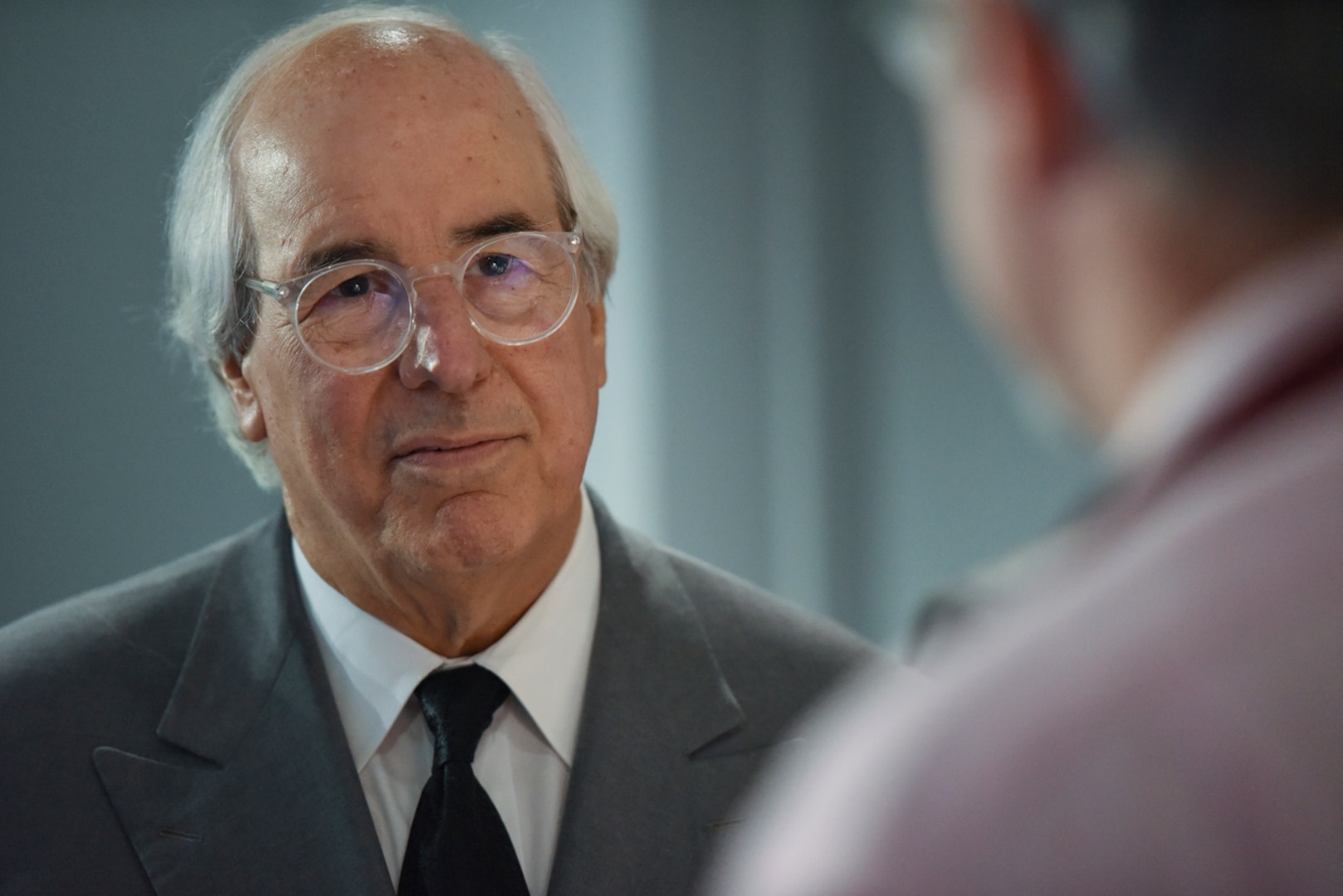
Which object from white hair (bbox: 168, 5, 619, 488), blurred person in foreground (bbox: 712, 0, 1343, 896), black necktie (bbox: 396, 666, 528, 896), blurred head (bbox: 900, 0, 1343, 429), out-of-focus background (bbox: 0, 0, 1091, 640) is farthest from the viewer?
out-of-focus background (bbox: 0, 0, 1091, 640)

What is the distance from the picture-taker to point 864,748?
509mm

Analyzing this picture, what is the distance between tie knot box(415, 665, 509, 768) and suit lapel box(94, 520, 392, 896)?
0.34 feet

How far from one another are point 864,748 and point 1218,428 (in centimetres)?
18

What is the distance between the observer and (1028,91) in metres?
0.67

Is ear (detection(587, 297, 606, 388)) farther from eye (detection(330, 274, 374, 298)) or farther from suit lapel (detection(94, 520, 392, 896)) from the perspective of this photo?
suit lapel (detection(94, 520, 392, 896))

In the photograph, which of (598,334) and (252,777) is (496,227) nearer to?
(598,334)

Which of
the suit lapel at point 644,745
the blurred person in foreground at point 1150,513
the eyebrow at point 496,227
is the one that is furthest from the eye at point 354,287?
the blurred person in foreground at point 1150,513

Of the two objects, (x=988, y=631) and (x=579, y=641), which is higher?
(x=988, y=631)

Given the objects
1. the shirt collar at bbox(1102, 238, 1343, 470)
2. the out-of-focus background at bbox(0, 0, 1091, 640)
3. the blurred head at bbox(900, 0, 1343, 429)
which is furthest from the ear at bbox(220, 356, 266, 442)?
the shirt collar at bbox(1102, 238, 1343, 470)

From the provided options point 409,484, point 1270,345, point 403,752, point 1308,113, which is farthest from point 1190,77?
point 403,752

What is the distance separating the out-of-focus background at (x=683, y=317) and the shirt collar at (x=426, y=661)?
4.49 feet

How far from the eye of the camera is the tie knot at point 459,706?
1.57 m

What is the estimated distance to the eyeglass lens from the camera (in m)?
1.63

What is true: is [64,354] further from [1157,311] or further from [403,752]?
[1157,311]
